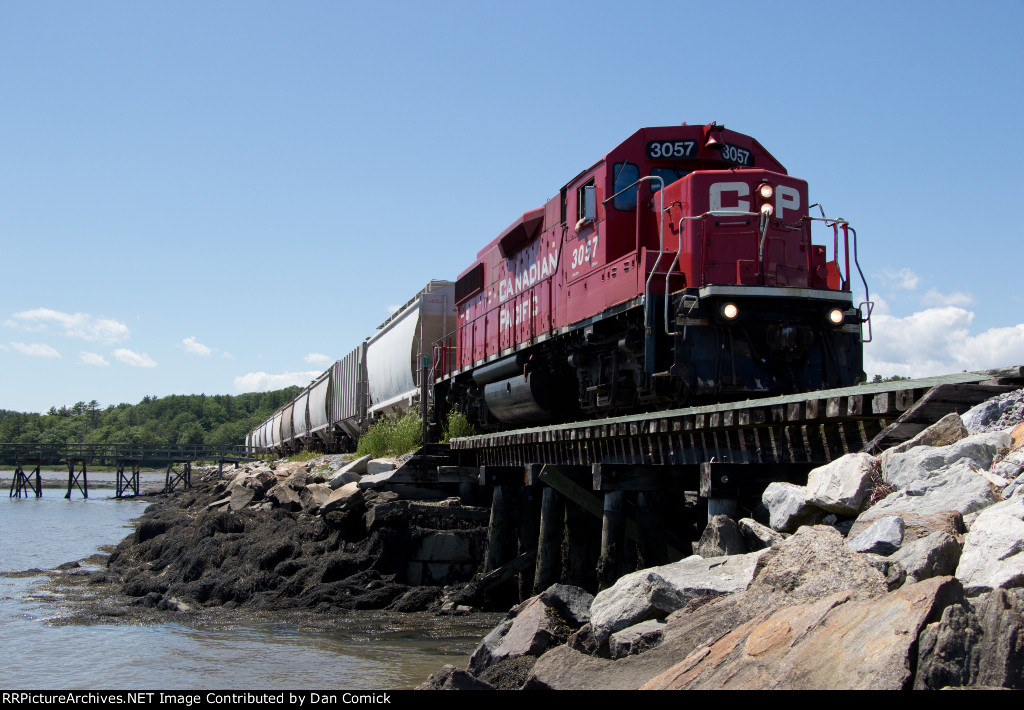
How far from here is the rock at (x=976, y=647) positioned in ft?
10.7

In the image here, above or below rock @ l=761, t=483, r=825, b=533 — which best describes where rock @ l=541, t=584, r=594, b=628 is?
below

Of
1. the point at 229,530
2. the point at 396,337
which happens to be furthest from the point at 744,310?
the point at 396,337

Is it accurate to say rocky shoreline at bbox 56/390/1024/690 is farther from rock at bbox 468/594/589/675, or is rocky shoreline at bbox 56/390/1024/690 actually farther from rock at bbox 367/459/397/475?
rock at bbox 367/459/397/475

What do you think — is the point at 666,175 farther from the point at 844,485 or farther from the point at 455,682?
the point at 455,682

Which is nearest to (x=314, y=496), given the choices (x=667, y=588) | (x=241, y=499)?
(x=241, y=499)

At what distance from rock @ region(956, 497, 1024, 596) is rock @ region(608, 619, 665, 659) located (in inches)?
70.6

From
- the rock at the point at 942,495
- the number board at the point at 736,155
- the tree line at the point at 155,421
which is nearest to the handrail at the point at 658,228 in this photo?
the number board at the point at 736,155

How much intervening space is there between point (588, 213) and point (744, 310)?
2955mm

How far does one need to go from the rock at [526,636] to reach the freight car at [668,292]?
11.4 feet

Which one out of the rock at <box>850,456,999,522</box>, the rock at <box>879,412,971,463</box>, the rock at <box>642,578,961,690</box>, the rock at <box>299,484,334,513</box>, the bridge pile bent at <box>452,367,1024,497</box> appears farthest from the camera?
the rock at <box>299,484,334,513</box>

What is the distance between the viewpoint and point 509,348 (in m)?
14.7

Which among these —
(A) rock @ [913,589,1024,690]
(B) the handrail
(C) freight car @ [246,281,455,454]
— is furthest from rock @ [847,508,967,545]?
(C) freight car @ [246,281,455,454]

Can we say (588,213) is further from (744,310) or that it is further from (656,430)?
(656,430)

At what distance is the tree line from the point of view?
13962 cm
